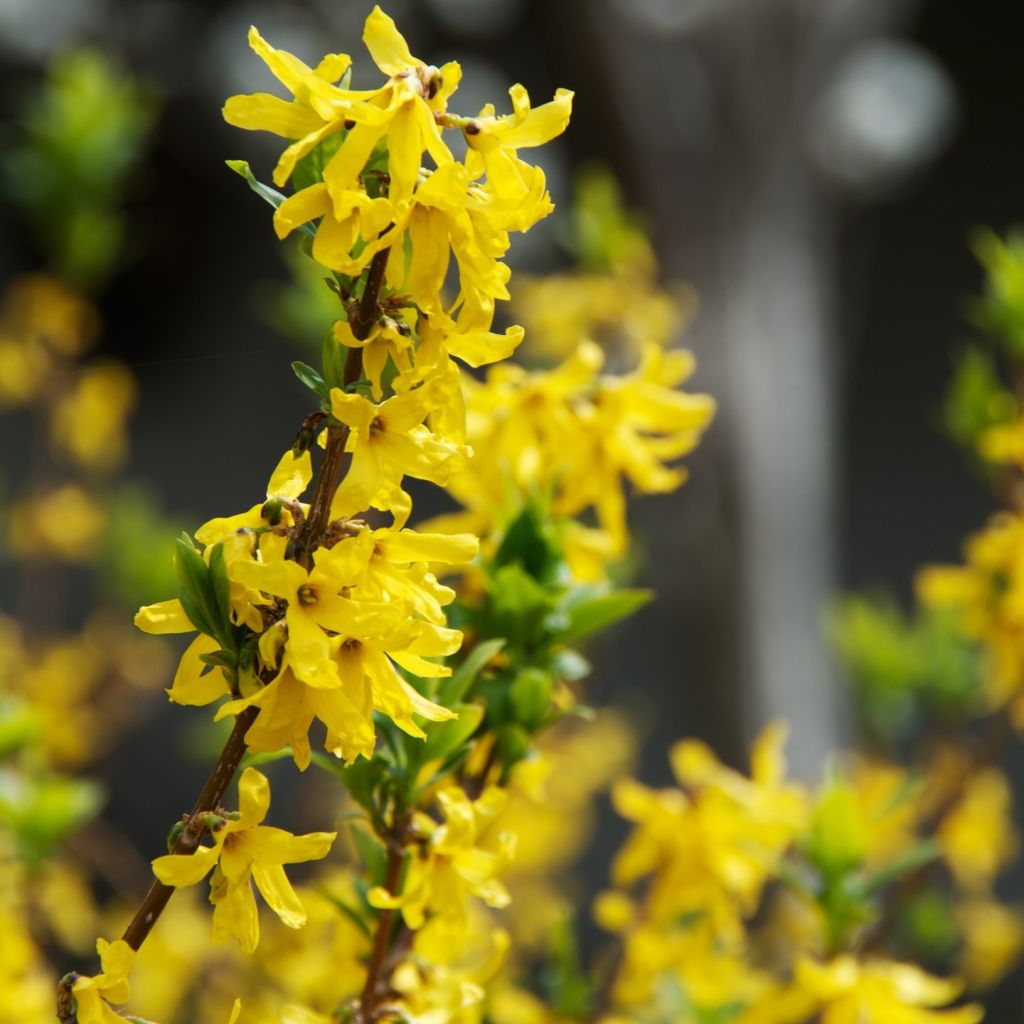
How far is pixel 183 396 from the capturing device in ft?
12.3

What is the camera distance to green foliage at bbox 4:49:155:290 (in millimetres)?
1750

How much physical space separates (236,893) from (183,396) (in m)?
3.31

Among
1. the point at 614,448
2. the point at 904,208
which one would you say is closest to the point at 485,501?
the point at 614,448

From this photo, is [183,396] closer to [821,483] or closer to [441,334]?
[821,483]

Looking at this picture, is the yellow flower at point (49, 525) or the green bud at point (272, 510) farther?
the yellow flower at point (49, 525)

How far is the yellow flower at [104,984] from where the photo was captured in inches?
22.1

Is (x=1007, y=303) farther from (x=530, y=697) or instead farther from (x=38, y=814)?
(x=38, y=814)

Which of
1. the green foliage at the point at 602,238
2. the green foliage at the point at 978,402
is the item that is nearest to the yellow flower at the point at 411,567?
the green foliage at the point at 978,402

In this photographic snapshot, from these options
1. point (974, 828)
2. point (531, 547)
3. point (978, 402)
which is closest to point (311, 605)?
point (531, 547)

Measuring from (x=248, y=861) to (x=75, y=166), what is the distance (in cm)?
141

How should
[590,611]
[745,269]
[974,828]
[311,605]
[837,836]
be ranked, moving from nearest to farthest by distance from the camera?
1. [311,605]
2. [590,611]
3. [837,836]
4. [974,828]
5. [745,269]

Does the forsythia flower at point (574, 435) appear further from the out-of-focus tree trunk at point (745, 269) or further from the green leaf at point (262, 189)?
the out-of-focus tree trunk at point (745, 269)

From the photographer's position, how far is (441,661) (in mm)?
787

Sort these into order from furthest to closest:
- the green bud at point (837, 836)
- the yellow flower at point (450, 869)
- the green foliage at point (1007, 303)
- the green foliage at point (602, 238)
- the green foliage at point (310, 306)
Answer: the green foliage at point (602, 238), the green foliage at point (310, 306), the green foliage at point (1007, 303), the green bud at point (837, 836), the yellow flower at point (450, 869)
